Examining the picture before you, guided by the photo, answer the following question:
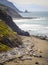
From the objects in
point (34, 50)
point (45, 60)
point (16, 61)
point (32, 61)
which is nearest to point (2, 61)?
point (16, 61)

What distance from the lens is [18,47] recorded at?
44.2 meters

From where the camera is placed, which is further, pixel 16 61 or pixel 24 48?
pixel 24 48

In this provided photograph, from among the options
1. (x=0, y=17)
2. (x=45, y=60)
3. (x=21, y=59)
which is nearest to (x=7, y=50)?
(x=21, y=59)

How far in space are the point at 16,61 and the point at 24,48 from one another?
994 cm

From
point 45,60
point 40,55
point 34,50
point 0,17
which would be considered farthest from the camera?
point 0,17

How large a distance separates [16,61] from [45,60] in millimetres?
4689

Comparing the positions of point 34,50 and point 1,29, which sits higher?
point 1,29

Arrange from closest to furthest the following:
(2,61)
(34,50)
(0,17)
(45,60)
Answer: (2,61), (45,60), (34,50), (0,17)

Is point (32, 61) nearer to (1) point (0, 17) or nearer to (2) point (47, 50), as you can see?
(2) point (47, 50)

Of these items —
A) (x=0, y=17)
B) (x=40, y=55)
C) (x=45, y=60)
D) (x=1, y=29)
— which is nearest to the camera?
(x=45, y=60)

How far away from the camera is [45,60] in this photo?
36000mm

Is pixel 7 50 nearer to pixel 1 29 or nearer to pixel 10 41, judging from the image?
pixel 10 41

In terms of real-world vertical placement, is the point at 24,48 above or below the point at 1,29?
below

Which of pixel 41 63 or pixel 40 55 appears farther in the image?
pixel 40 55
